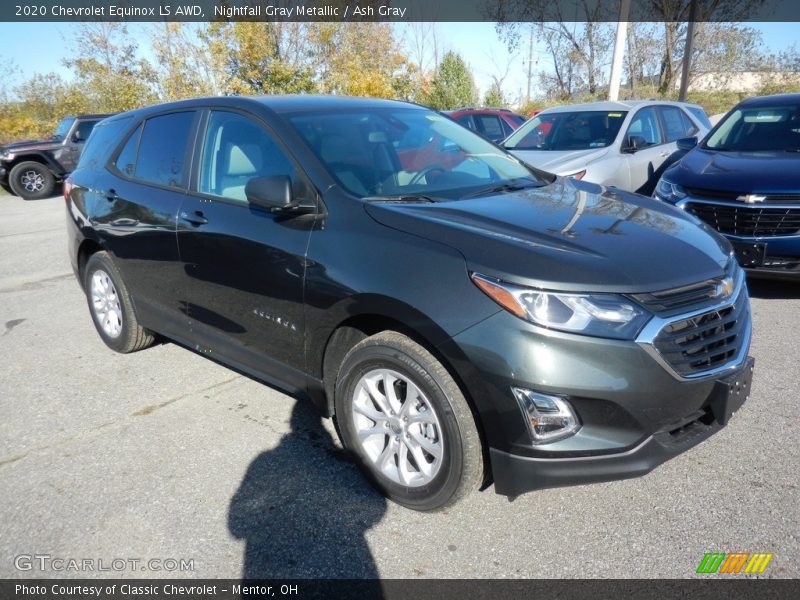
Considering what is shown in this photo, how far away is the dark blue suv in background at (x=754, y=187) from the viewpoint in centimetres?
470

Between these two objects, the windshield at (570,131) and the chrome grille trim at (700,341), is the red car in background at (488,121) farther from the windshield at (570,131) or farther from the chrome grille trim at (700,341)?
the chrome grille trim at (700,341)

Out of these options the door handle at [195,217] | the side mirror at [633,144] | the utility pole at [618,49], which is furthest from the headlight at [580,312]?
the utility pole at [618,49]

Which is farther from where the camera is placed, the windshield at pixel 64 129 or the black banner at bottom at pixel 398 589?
the windshield at pixel 64 129

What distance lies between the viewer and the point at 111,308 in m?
4.51

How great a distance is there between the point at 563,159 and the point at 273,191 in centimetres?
495

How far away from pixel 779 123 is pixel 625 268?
5126 millimetres

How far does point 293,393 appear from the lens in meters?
3.11

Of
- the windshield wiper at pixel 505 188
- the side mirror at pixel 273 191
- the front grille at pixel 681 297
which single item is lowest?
the front grille at pixel 681 297

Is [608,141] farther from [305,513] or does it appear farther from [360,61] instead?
[360,61]

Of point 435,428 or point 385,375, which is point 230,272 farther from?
point 435,428

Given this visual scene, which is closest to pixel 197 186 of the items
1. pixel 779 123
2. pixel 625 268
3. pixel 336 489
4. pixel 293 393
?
pixel 293 393

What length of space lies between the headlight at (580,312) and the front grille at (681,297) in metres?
0.06

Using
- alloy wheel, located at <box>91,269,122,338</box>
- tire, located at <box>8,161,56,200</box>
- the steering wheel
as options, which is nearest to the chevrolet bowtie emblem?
the steering wheel

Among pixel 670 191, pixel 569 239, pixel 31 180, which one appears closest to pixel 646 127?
pixel 670 191
